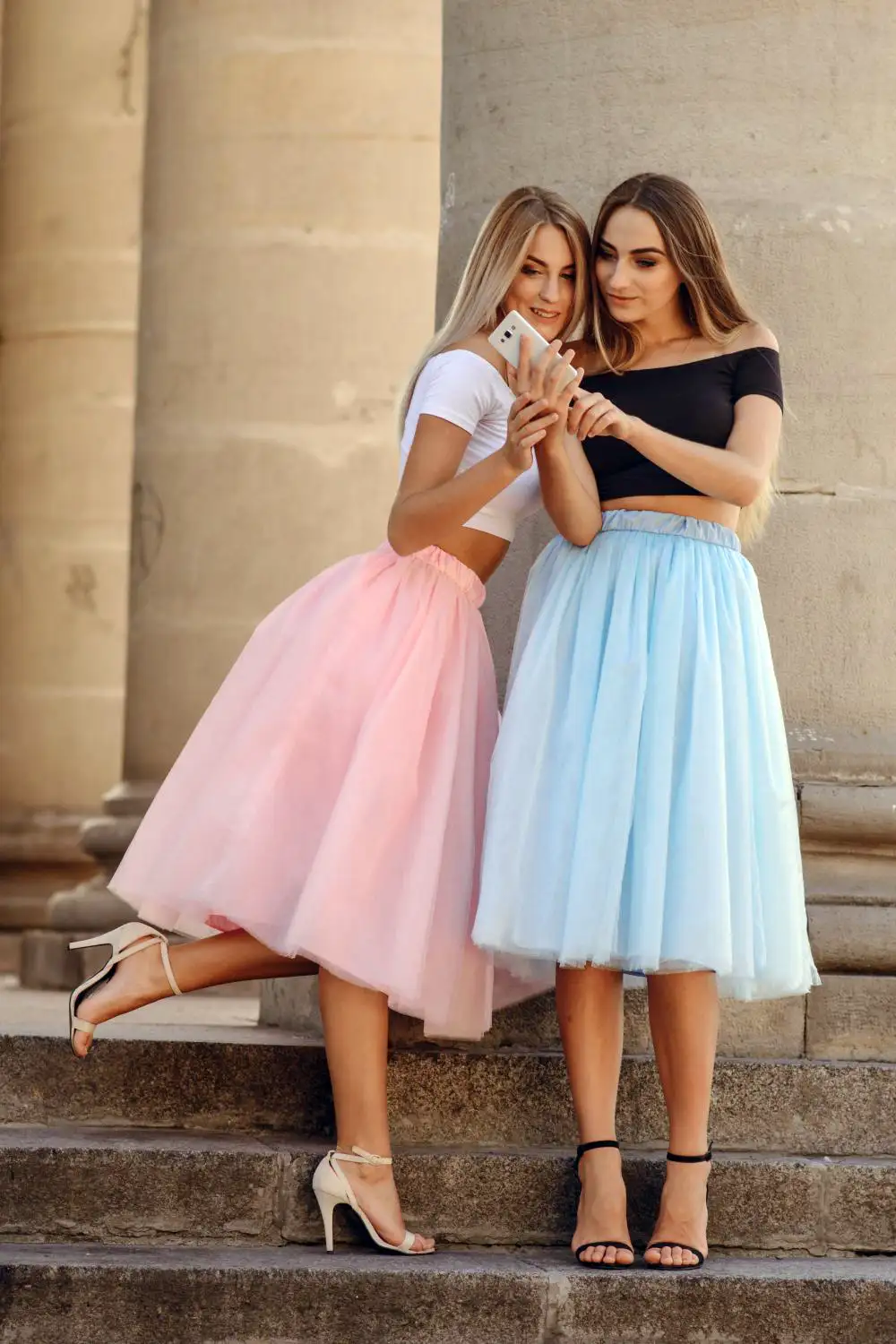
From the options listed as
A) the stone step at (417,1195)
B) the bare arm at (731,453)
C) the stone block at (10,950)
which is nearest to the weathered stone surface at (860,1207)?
the stone step at (417,1195)

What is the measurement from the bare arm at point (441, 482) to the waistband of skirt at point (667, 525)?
0.90ft

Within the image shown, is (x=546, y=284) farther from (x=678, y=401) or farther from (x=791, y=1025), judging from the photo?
(x=791, y=1025)

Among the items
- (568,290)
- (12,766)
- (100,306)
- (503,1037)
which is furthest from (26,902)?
(568,290)

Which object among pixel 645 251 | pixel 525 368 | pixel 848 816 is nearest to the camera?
pixel 525 368

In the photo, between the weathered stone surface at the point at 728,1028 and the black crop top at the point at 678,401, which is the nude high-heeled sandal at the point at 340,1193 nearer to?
the weathered stone surface at the point at 728,1028

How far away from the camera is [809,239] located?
5.57m

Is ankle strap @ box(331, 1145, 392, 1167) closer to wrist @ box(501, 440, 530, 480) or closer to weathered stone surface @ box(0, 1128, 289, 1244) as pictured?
weathered stone surface @ box(0, 1128, 289, 1244)

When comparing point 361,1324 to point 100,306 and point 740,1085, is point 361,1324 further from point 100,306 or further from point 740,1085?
point 100,306

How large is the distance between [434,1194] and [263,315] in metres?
4.83

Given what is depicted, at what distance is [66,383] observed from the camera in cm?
1180

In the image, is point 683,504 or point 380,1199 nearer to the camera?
point 380,1199

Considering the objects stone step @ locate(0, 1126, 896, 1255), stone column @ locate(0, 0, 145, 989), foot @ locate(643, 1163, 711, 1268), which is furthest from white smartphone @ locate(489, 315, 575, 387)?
stone column @ locate(0, 0, 145, 989)

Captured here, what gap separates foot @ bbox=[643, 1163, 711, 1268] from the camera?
4449 millimetres

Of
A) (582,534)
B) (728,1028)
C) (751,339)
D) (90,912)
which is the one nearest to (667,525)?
(582,534)
